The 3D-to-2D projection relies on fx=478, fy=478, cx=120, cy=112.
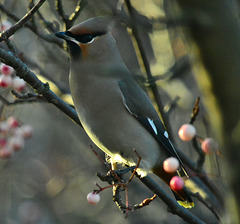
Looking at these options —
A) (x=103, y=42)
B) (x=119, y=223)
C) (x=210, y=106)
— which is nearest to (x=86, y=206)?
(x=119, y=223)

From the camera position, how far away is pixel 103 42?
334cm

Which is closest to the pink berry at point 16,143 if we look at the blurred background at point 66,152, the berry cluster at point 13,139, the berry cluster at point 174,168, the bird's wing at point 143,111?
the berry cluster at point 13,139

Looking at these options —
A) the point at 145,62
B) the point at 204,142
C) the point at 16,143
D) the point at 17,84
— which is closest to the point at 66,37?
the point at 17,84

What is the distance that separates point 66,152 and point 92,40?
357 cm

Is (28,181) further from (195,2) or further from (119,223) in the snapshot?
(195,2)

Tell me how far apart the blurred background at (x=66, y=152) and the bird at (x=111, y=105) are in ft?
1.84

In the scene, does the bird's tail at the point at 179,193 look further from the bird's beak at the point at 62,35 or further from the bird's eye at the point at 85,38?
the bird's beak at the point at 62,35

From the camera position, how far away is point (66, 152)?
663cm

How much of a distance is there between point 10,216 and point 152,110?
382cm

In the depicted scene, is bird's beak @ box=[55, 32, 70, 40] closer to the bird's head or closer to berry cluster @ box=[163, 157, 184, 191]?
the bird's head

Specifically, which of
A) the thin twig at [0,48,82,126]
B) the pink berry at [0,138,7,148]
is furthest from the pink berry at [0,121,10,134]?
the thin twig at [0,48,82,126]

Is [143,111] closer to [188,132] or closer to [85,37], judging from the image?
[188,132]

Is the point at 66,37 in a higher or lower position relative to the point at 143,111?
higher

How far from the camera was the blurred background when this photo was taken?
4219mm
